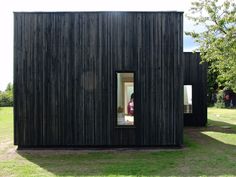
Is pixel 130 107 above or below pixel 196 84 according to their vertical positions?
below

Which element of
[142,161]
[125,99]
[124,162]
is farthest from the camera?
[125,99]

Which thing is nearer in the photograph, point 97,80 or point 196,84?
point 97,80

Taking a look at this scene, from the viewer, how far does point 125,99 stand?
11188mm

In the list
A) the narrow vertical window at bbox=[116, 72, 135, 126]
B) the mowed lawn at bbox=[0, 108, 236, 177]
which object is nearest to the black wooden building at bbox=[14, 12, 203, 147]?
the narrow vertical window at bbox=[116, 72, 135, 126]

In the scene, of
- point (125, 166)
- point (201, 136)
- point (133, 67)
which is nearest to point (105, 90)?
point (133, 67)

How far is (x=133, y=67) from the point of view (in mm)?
11258

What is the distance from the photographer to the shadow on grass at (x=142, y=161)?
8211 mm

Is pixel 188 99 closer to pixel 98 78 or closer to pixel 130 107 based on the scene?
pixel 130 107

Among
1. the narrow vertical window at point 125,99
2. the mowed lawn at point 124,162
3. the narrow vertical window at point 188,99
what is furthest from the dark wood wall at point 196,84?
the narrow vertical window at point 125,99

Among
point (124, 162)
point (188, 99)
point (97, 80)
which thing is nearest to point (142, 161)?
point (124, 162)

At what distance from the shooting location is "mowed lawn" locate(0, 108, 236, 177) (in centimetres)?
819

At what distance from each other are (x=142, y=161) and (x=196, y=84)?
390 inches

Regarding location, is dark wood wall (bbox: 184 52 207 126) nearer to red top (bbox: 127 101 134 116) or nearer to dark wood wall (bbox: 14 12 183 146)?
dark wood wall (bbox: 14 12 183 146)

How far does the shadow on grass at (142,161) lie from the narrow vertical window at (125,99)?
979 mm
